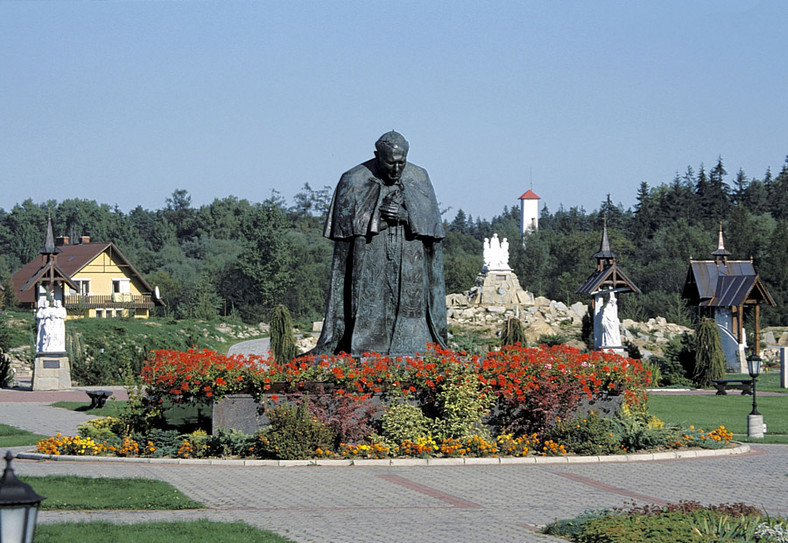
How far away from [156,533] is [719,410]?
57.2 feet

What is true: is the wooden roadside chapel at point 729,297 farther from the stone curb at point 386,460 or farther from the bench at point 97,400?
the stone curb at point 386,460

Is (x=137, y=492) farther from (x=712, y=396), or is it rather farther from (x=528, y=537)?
(x=712, y=396)

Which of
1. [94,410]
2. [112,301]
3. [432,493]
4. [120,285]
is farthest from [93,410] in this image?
[120,285]

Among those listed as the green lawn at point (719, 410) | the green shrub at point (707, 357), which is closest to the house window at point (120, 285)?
the green shrub at point (707, 357)

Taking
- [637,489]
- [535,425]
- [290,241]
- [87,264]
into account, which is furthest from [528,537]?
[290,241]

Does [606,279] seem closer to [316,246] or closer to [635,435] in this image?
[635,435]

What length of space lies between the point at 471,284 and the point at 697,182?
113 feet

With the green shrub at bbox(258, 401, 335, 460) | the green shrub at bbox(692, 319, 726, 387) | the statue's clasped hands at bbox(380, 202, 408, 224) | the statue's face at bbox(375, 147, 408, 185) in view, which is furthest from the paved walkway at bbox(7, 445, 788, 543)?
the green shrub at bbox(692, 319, 726, 387)

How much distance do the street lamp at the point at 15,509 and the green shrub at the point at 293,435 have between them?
8820 millimetres

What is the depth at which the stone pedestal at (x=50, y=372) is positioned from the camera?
30641 mm

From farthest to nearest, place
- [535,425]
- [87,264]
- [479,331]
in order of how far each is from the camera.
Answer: [87,264] < [479,331] < [535,425]

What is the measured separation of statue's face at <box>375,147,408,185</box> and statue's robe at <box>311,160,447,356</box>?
4.6 inches

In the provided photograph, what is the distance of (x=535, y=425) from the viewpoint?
14242 millimetres

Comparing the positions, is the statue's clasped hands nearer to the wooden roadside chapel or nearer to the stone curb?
the stone curb
